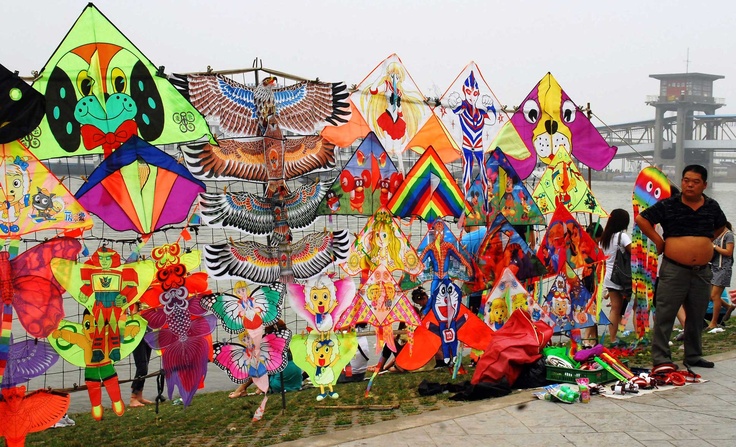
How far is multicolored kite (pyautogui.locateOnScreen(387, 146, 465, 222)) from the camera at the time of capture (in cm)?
582

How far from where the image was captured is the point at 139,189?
4.72 metres

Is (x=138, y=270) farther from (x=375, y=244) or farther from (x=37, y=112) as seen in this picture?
(x=375, y=244)

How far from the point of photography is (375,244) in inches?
220

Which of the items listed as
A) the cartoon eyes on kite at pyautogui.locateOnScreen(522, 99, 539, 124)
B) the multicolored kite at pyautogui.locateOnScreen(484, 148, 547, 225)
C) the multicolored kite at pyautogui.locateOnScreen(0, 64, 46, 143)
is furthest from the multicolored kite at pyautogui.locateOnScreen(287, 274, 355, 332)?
the cartoon eyes on kite at pyautogui.locateOnScreen(522, 99, 539, 124)

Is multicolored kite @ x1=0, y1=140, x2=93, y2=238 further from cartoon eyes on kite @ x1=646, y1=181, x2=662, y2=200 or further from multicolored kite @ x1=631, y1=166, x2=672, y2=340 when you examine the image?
cartoon eyes on kite @ x1=646, y1=181, x2=662, y2=200

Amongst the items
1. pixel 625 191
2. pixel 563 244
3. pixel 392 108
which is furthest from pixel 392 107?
pixel 625 191

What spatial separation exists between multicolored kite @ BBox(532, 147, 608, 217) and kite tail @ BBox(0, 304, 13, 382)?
4.28 meters

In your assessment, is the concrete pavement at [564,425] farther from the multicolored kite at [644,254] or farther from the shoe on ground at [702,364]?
the multicolored kite at [644,254]

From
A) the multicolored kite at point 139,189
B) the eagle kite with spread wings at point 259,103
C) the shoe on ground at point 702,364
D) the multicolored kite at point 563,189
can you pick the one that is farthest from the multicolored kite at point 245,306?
the shoe on ground at point 702,364

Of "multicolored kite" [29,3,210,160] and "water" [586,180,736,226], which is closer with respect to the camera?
"multicolored kite" [29,3,210,160]

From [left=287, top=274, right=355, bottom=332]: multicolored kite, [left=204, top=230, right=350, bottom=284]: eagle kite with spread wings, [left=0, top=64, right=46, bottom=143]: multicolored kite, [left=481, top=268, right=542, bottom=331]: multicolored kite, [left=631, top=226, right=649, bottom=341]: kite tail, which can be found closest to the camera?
[left=0, top=64, right=46, bottom=143]: multicolored kite

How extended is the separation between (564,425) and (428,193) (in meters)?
2.14

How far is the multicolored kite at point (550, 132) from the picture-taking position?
675 centimetres

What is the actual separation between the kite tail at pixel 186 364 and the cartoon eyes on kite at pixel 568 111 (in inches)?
149
